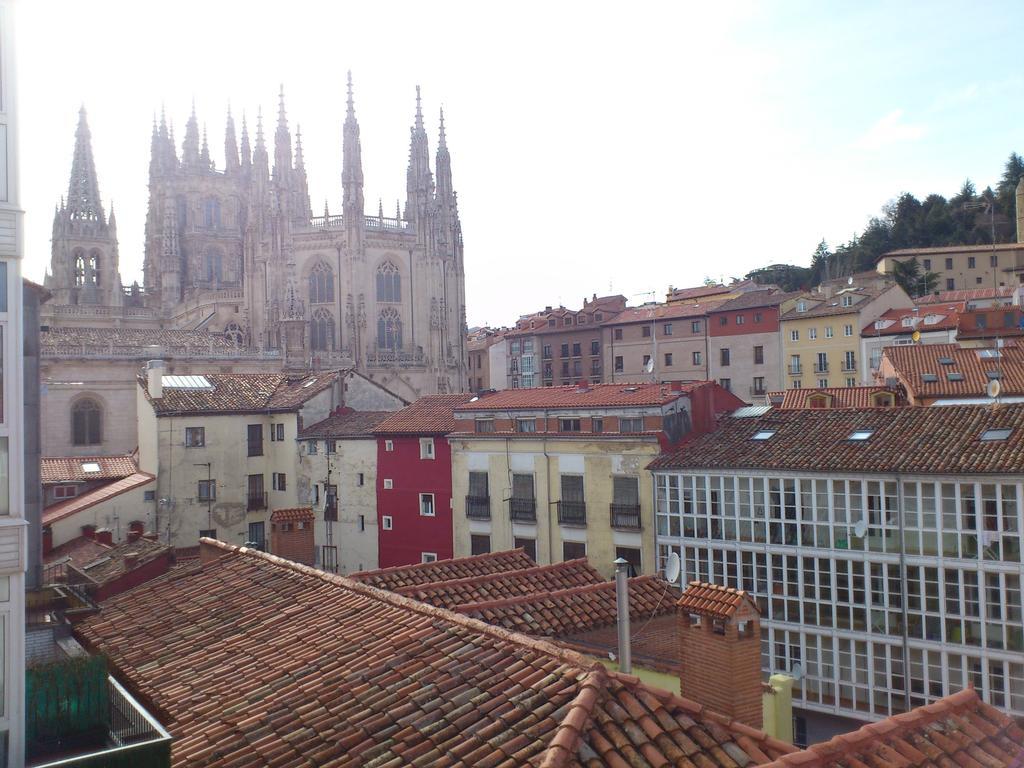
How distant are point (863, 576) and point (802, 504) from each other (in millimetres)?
2391

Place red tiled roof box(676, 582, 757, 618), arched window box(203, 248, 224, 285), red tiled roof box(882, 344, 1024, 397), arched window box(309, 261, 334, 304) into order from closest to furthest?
1. red tiled roof box(676, 582, 757, 618)
2. red tiled roof box(882, 344, 1024, 397)
3. arched window box(309, 261, 334, 304)
4. arched window box(203, 248, 224, 285)

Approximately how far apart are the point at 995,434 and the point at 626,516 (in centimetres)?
1051

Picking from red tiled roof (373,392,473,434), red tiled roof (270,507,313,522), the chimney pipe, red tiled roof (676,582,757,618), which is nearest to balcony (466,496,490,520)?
red tiled roof (373,392,473,434)

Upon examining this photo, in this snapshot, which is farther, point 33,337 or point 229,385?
point 229,385

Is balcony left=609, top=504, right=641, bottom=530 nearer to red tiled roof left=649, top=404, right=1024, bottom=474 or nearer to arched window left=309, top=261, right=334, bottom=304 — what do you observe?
red tiled roof left=649, top=404, right=1024, bottom=474

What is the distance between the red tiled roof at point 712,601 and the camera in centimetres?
1116

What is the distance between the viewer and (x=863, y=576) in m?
23.5

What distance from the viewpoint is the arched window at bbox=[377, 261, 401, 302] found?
67.1m

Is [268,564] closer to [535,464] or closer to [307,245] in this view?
[535,464]

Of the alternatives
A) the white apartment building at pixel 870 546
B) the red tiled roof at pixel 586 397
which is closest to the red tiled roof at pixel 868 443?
the white apartment building at pixel 870 546

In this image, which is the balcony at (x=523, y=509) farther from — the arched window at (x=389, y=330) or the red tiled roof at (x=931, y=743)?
the arched window at (x=389, y=330)

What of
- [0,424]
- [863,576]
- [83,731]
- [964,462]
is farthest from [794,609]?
[0,424]

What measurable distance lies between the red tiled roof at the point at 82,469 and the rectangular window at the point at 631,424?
795 inches

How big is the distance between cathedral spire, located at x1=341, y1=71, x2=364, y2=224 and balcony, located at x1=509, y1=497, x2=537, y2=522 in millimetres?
38580
